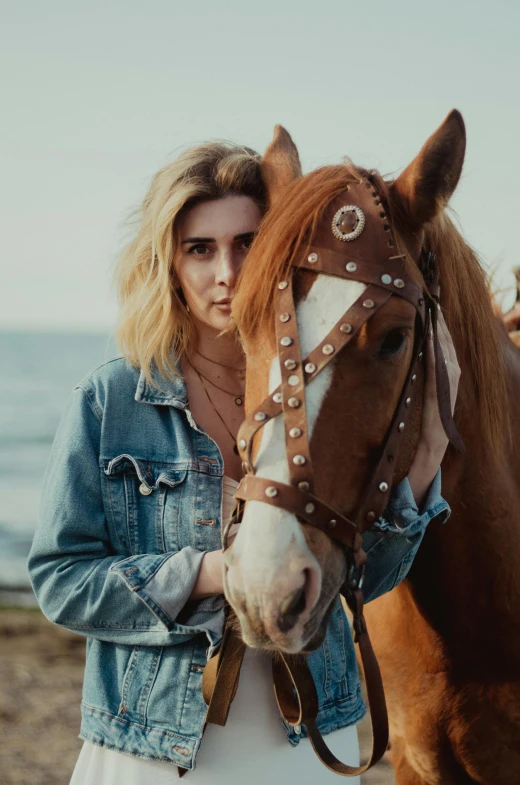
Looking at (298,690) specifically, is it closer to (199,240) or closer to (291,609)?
(291,609)

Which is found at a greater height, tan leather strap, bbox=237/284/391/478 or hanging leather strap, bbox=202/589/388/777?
tan leather strap, bbox=237/284/391/478

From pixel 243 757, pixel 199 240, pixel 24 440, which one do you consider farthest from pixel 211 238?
pixel 24 440

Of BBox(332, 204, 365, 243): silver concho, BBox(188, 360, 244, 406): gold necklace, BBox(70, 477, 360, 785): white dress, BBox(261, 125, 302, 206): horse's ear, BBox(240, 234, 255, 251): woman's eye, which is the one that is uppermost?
BBox(261, 125, 302, 206): horse's ear

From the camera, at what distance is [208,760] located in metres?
2.15

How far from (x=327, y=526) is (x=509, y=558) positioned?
103 centimetres

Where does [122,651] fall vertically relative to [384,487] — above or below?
below

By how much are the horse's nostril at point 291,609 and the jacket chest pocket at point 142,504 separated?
622 mm

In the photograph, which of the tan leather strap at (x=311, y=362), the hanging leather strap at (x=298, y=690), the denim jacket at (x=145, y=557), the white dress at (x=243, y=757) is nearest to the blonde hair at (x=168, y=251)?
the denim jacket at (x=145, y=557)

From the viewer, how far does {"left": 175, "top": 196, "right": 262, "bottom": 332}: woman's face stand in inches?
93.5

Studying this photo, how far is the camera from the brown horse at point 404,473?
5.78 feet

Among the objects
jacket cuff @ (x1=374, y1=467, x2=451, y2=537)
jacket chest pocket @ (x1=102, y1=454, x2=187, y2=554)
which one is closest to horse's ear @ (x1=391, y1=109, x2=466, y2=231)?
jacket cuff @ (x1=374, y1=467, x2=451, y2=537)

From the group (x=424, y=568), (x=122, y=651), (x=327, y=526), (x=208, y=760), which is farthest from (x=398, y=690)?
(x=327, y=526)

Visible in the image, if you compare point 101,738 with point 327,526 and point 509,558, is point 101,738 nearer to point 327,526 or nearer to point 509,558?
point 327,526

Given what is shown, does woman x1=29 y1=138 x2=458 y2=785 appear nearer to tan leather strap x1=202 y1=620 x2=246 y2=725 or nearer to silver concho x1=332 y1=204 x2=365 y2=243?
tan leather strap x1=202 y1=620 x2=246 y2=725
